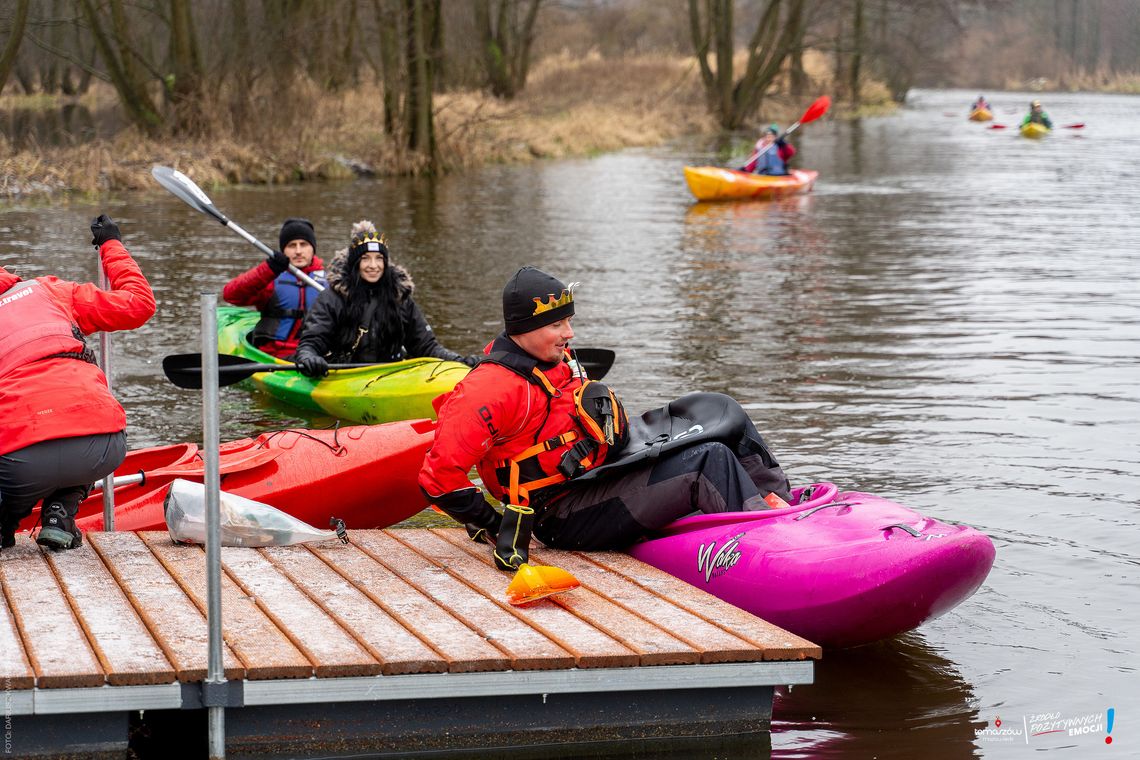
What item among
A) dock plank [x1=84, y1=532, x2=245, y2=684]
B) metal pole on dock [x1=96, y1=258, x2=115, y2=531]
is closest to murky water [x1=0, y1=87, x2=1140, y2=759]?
dock plank [x1=84, y1=532, x2=245, y2=684]

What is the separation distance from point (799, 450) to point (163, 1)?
22.1 m

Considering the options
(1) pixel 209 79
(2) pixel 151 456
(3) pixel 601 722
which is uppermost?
(1) pixel 209 79

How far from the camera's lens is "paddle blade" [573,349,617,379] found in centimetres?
687

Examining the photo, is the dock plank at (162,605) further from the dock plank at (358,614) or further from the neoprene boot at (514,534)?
the neoprene boot at (514,534)

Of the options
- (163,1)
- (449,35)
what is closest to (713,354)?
(163,1)

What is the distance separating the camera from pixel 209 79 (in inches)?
875

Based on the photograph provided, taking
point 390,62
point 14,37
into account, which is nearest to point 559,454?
point 14,37

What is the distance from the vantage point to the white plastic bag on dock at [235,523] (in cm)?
480

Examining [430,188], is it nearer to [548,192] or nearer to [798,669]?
[548,192]

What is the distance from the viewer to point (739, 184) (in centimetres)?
1972

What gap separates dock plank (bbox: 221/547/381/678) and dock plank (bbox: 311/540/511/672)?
0.19m

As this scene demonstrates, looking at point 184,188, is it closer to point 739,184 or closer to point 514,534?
point 514,534

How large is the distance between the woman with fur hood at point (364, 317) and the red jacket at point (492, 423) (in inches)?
108

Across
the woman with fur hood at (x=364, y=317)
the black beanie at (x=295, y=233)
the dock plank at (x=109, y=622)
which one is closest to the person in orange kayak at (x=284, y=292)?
the black beanie at (x=295, y=233)
